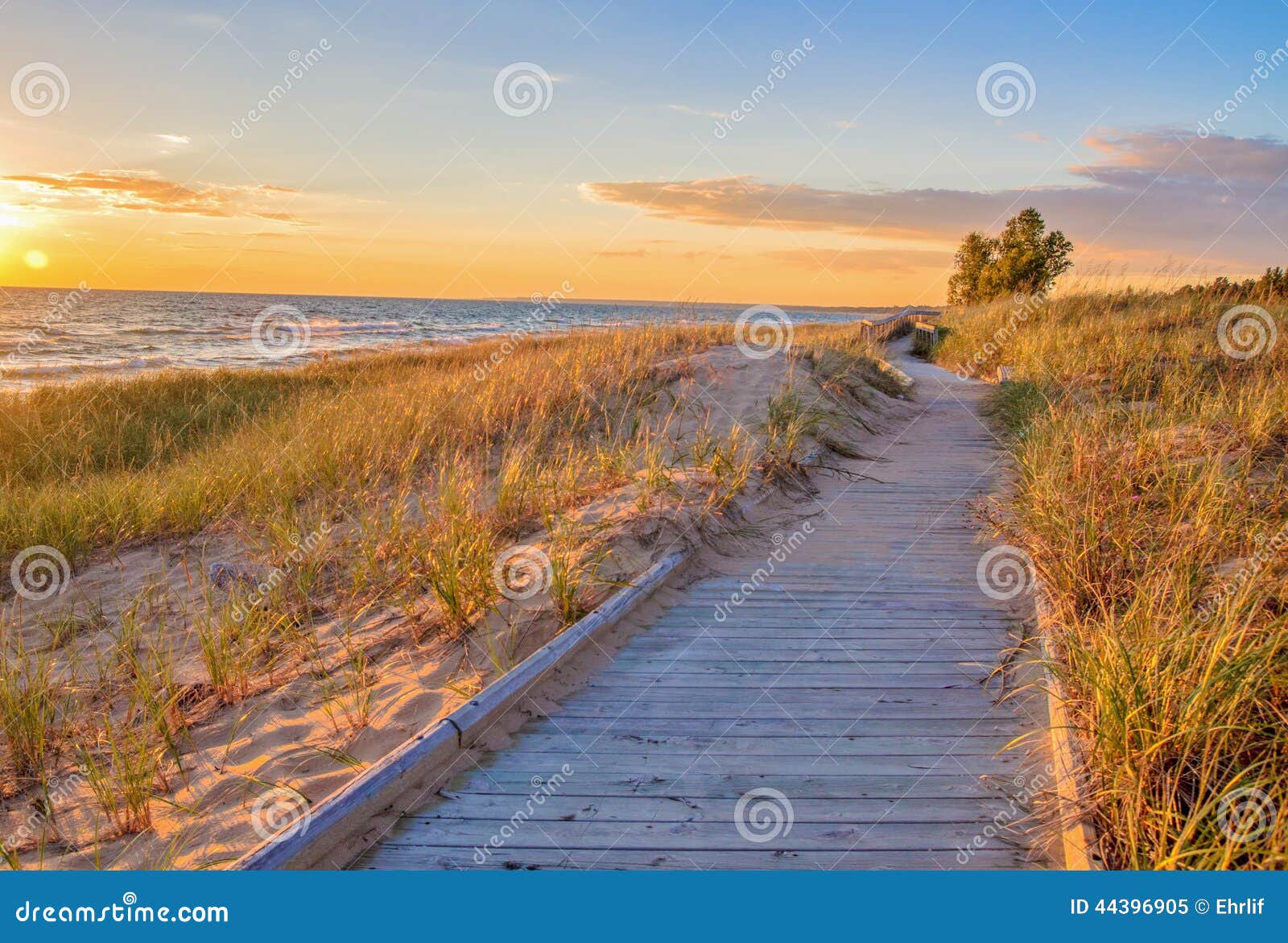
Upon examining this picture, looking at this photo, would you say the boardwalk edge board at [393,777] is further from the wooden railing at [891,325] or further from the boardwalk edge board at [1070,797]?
the wooden railing at [891,325]

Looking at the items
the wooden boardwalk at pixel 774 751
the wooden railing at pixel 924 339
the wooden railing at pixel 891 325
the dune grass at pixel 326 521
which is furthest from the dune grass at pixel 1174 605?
the wooden railing at pixel 924 339

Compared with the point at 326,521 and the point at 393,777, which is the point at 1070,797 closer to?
the point at 393,777

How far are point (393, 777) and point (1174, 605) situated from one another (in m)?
3.46

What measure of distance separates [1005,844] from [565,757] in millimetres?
1701

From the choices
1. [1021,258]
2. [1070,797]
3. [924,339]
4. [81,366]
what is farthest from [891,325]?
[1070,797]

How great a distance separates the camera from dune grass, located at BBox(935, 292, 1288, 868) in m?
2.50

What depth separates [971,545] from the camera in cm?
599

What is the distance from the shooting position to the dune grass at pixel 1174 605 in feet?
8.20

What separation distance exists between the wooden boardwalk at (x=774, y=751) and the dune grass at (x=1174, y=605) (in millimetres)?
433

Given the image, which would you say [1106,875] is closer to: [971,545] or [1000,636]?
[1000,636]

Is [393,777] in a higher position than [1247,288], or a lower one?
lower

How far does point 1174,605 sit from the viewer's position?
350 cm

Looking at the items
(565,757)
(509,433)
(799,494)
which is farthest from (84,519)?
(799,494)

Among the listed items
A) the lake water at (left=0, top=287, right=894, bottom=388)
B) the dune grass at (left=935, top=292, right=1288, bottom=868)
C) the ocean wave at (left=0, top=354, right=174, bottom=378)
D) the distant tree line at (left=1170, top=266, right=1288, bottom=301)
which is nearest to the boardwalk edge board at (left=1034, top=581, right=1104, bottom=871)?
the dune grass at (left=935, top=292, right=1288, bottom=868)
